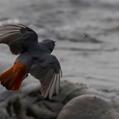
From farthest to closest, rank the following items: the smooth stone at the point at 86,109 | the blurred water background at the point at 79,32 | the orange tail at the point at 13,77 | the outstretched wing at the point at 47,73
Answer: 1. the blurred water background at the point at 79,32
2. the smooth stone at the point at 86,109
3. the outstretched wing at the point at 47,73
4. the orange tail at the point at 13,77

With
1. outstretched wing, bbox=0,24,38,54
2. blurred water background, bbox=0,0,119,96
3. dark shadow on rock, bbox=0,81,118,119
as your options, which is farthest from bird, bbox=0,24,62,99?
blurred water background, bbox=0,0,119,96

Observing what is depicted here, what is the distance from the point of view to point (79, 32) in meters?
9.30

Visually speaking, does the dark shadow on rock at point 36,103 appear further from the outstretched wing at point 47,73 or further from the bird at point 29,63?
the outstretched wing at point 47,73

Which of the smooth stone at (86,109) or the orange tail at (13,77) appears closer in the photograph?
the orange tail at (13,77)

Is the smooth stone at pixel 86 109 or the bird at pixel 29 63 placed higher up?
the bird at pixel 29 63

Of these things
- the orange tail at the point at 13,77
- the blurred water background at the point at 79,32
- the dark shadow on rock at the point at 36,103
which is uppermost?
the orange tail at the point at 13,77

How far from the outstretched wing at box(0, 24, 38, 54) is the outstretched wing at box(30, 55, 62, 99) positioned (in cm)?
23

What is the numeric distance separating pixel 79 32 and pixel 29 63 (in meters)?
4.43

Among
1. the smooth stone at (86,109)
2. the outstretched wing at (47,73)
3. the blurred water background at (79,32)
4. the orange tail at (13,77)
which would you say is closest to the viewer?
the orange tail at (13,77)

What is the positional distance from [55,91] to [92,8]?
5.63 meters

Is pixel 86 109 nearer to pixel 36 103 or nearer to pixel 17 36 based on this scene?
pixel 36 103

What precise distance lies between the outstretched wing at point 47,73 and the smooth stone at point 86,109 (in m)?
0.22

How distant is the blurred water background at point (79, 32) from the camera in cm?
714

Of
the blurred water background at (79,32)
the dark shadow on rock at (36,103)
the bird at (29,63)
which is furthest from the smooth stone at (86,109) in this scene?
the blurred water background at (79,32)
